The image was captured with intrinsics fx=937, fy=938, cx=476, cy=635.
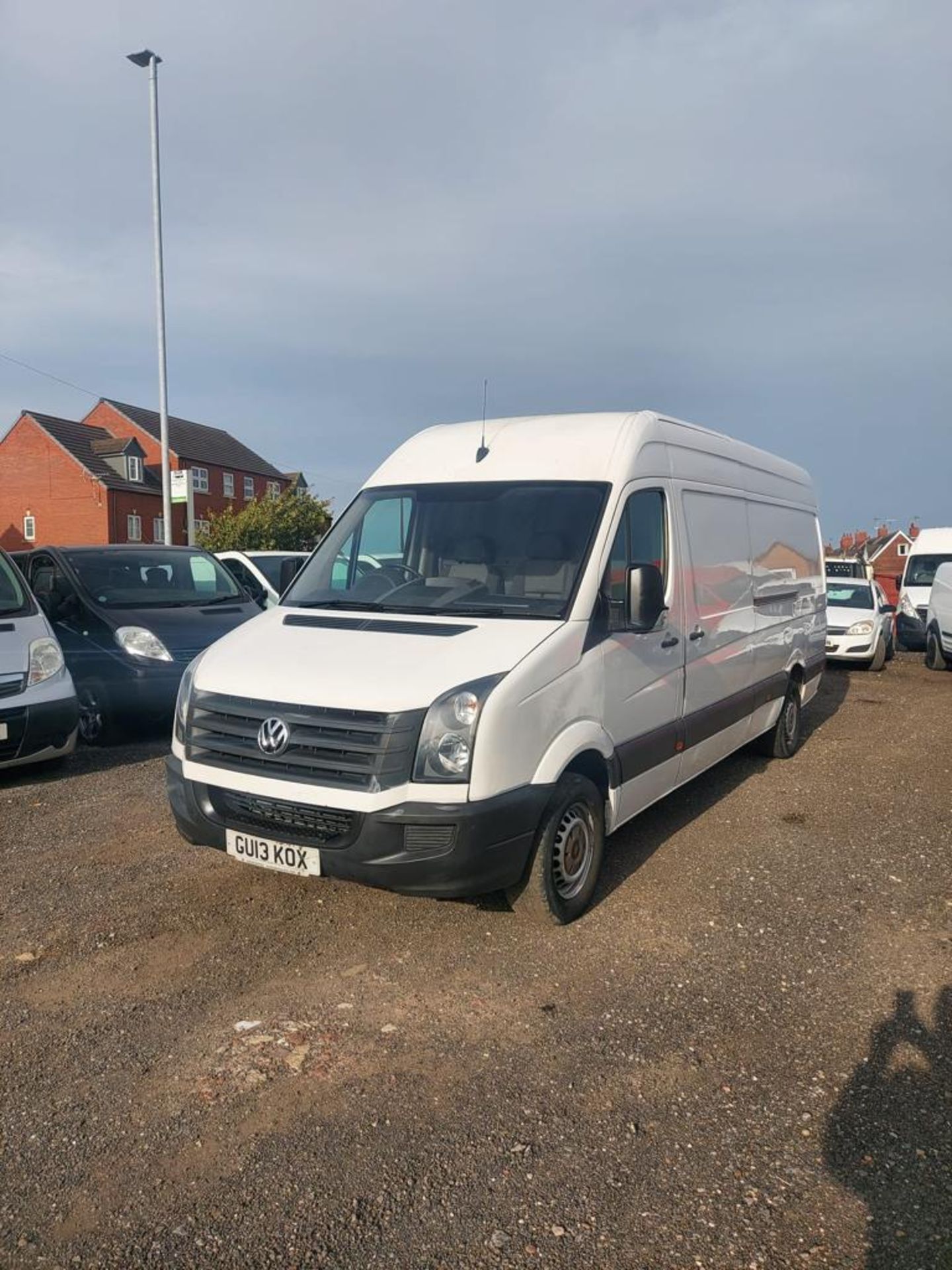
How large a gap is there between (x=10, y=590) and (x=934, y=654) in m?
13.2

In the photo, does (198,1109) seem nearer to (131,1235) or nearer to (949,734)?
(131,1235)

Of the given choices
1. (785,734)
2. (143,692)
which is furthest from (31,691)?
(785,734)

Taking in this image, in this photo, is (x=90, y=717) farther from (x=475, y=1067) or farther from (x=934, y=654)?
(x=934, y=654)

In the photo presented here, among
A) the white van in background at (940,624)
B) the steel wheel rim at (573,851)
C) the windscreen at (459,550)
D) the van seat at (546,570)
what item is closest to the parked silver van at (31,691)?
the windscreen at (459,550)

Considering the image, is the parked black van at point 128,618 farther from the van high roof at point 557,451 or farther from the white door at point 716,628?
the white door at point 716,628

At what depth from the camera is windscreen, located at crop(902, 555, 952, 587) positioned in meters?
18.9

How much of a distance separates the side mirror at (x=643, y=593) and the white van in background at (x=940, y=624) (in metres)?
11.0

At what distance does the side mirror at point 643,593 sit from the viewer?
4508mm

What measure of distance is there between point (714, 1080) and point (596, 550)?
2.37 m

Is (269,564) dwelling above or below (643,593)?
above

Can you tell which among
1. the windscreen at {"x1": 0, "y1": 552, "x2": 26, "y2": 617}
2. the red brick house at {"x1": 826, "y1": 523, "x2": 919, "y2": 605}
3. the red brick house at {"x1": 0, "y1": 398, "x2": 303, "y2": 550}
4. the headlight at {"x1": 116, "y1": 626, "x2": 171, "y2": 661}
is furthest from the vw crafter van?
the red brick house at {"x1": 826, "y1": 523, "x2": 919, "y2": 605}

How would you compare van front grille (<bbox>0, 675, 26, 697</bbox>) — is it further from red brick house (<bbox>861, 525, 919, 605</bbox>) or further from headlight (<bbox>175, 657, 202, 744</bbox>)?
red brick house (<bbox>861, 525, 919, 605</bbox>)

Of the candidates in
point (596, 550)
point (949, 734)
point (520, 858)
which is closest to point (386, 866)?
point (520, 858)

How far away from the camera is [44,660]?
278 inches
